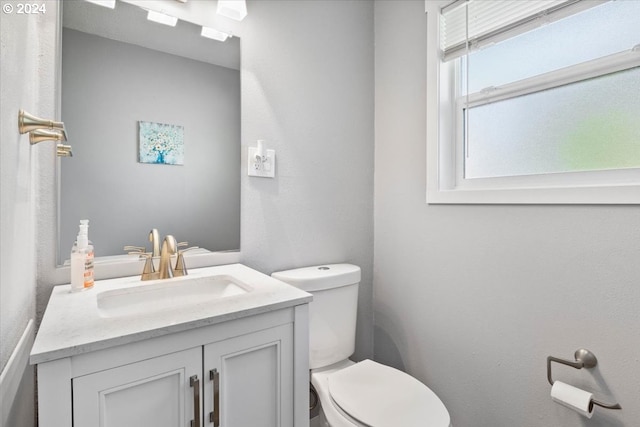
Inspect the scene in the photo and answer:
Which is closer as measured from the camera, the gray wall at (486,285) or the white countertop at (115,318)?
the white countertop at (115,318)

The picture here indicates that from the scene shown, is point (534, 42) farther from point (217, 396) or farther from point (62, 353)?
point (62, 353)

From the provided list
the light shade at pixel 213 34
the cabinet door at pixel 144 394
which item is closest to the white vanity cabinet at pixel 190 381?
the cabinet door at pixel 144 394

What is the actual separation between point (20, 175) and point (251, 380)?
78 centimetres

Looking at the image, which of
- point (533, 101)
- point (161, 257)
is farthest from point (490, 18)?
point (161, 257)

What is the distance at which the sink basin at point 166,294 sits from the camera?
38.1 inches

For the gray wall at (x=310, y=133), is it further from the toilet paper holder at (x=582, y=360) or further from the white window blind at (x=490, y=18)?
the toilet paper holder at (x=582, y=360)

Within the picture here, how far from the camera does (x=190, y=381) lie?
2.50ft

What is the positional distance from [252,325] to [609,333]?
44.2 inches

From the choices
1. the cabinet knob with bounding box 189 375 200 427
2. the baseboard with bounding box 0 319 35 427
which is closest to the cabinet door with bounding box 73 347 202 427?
the cabinet knob with bounding box 189 375 200 427

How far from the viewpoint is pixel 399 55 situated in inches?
66.6

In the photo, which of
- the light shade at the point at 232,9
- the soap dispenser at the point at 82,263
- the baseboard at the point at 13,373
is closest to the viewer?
the baseboard at the point at 13,373

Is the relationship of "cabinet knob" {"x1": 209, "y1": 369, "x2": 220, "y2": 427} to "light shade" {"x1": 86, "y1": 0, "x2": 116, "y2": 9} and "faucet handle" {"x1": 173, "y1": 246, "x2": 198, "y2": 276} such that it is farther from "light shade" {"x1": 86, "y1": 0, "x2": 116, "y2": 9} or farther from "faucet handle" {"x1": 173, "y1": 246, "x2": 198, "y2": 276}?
"light shade" {"x1": 86, "y1": 0, "x2": 116, "y2": 9}

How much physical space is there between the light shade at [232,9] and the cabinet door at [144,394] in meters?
1.28

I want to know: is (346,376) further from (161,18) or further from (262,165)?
(161,18)
